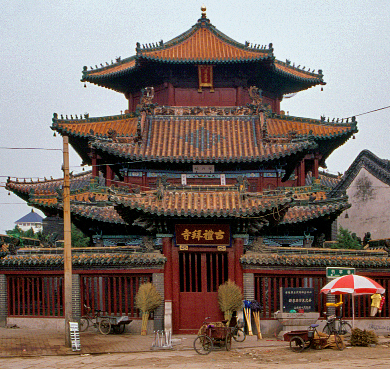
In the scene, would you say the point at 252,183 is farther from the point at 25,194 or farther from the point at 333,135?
the point at 25,194

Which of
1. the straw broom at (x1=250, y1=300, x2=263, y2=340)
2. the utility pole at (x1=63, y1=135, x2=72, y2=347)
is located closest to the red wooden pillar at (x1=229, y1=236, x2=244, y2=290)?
the straw broom at (x1=250, y1=300, x2=263, y2=340)

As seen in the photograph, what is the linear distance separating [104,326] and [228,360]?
655cm

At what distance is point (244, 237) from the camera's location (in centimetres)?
2247

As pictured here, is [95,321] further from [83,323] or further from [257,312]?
[257,312]

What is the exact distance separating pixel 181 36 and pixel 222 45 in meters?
2.73

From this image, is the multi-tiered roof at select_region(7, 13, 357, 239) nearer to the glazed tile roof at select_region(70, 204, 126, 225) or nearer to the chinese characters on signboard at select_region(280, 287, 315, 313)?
the glazed tile roof at select_region(70, 204, 126, 225)

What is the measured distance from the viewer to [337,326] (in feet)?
74.0

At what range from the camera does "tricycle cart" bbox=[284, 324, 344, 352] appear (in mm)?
18469

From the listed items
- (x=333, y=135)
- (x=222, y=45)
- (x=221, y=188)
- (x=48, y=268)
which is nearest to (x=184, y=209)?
(x=221, y=188)

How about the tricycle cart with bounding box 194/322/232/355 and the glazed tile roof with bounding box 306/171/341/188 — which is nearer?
the tricycle cart with bounding box 194/322/232/355

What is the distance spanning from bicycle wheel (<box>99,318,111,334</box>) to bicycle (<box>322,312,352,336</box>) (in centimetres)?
780

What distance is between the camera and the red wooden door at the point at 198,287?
21906mm

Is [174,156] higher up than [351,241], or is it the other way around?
[174,156]

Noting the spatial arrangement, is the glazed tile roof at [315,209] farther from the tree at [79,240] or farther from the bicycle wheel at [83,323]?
the tree at [79,240]
